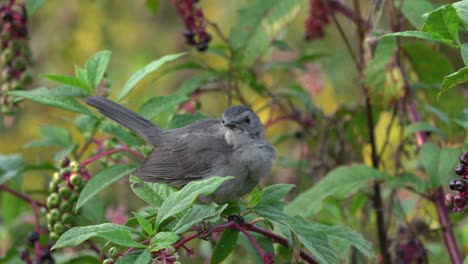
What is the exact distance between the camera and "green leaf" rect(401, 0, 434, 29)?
12.4ft

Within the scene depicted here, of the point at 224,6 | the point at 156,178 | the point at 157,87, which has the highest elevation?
the point at 224,6

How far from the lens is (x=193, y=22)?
4.02 meters

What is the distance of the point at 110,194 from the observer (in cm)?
674

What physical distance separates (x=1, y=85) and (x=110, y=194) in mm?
2763

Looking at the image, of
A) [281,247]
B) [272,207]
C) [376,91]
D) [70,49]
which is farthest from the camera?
[70,49]

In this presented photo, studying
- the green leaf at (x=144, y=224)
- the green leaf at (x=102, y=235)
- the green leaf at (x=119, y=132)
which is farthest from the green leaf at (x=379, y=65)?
the green leaf at (x=102, y=235)

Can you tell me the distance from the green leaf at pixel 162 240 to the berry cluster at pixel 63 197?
86cm

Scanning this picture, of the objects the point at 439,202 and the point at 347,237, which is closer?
the point at 347,237

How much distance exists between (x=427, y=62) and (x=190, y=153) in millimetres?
1510

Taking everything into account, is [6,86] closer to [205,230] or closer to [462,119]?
[205,230]

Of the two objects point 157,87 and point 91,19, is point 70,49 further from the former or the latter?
point 157,87

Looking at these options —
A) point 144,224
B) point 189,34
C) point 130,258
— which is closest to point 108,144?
point 189,34

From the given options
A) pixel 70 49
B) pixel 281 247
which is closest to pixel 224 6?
pixel 70 49

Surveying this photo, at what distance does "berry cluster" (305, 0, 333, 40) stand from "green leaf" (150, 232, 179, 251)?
2399mm
